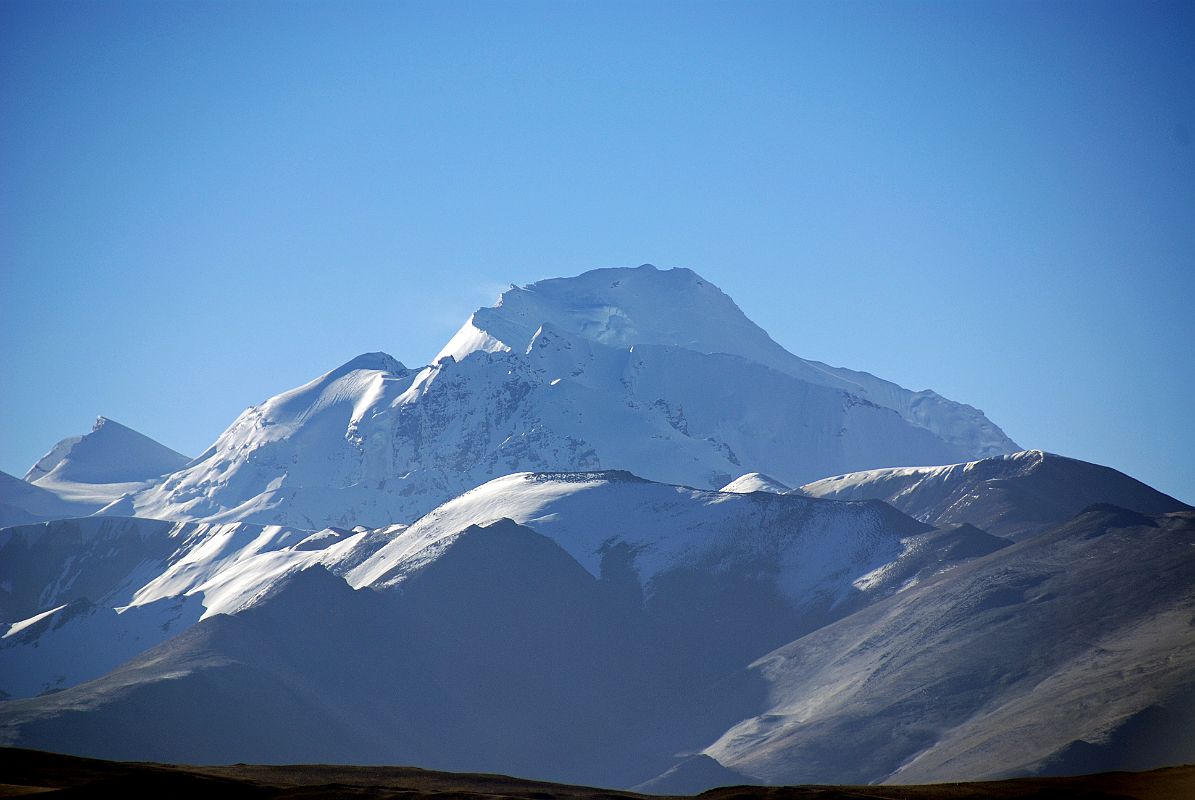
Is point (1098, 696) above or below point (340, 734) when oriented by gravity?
below

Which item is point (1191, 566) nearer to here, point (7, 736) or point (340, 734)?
point (340, 734)

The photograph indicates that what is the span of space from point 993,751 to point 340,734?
3260 inches

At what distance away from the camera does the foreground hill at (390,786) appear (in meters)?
68.1

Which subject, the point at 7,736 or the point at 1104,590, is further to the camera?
the point at 1104,590

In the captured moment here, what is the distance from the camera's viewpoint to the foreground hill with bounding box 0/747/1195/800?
68.1 meters

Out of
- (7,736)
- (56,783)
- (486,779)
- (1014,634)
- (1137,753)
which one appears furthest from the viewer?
(1014,634)

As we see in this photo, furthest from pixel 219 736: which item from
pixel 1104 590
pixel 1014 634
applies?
pixel 1104 590

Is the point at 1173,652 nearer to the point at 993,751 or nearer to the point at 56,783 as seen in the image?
the point at 993,751

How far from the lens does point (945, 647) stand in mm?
193875

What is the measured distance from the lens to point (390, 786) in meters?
74.7

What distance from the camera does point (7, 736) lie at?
17912 centimetres

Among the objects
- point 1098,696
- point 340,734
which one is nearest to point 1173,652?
point 1098,696

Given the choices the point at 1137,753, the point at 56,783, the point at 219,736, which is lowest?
the point at 1137,753

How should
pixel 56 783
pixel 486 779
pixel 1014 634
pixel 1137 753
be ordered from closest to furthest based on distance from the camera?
1. pixel 56 783
2. pixel 486 779
3. pixel 1137 753
4. pixel 1014 634
